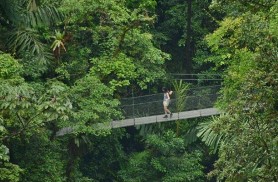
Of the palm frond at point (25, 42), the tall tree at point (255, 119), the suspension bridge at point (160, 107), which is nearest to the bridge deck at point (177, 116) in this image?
the suspension bridge at point (160, 107)

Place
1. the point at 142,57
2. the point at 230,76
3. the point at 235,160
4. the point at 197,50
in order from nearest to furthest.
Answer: the point at 235,160, the point at 230,76, the point at 142,57, the point at 197,50

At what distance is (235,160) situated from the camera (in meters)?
12.3

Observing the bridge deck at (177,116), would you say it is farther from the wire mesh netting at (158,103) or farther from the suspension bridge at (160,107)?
the wire mesh netting at (158,103)

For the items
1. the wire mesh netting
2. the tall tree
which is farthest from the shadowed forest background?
the wire mesh netting

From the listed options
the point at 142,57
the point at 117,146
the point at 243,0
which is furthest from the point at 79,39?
the point at 243,0

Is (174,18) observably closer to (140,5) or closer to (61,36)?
(140,5)

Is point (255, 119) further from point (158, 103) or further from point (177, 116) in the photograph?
point (177, 116)

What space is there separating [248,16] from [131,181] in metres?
13.0

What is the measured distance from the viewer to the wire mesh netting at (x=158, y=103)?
24094 mm

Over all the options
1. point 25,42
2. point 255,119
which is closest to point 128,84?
point 25,42

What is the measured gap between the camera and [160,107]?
24641 millimetres

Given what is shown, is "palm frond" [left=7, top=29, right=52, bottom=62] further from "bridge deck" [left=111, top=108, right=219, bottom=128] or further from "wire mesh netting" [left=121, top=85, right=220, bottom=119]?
"bridge deck" [left=111, top=108, right=219, bottom=128]

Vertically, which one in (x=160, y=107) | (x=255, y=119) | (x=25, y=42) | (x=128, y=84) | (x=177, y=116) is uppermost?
(x=25, y=42)

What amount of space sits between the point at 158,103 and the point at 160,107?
180 millimetres
